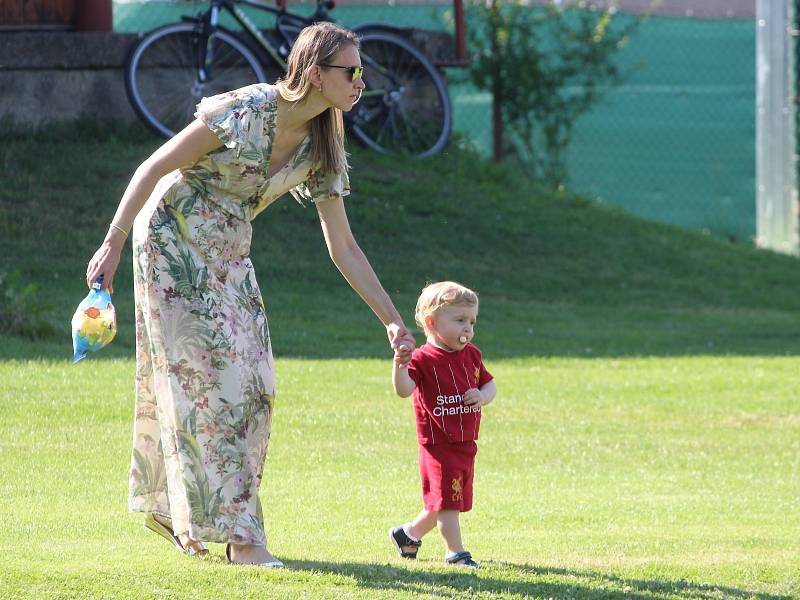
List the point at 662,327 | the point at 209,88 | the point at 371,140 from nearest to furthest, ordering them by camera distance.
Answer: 1. the point at 662,327
2. the point at 209,88
3. the point at 371,140

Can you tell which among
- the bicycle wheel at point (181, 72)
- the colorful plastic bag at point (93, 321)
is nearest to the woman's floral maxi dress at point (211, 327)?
the colorful plastic bag at point (93, 321)

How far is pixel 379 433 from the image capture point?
8609 millimetres

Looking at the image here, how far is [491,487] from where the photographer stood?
24.4ft

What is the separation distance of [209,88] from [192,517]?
9.93 metres

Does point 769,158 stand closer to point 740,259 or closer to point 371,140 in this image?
point 740,259

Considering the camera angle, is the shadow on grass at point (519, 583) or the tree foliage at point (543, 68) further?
the tree foliage at point (543, 68)

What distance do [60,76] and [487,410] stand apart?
657 centimetres

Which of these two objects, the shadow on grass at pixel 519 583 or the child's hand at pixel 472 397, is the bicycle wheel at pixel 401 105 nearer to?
the child's hand at pixel 472 397

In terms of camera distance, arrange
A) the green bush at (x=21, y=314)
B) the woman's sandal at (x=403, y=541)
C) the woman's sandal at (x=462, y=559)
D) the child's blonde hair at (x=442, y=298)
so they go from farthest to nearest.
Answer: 1. the green bush at (x=21, y=314)
2. the woman's sandal at (x=403, y=541)
3. the woman's sandal at (x=462, y=559)
4. the child's blonde hair at (x=442, y=298)

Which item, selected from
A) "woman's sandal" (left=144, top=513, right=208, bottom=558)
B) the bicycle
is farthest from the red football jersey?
the bicycle

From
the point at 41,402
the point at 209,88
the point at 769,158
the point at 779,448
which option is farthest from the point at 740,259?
the point at 41,402

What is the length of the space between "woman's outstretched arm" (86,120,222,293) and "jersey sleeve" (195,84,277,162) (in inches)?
1.4

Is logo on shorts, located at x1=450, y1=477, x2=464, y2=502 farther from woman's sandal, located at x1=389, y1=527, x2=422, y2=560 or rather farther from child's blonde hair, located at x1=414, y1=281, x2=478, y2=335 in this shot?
child's blonde hair, located at x1=414, y1=281, x2=478, y2=335

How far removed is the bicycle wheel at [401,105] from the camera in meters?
15.2
